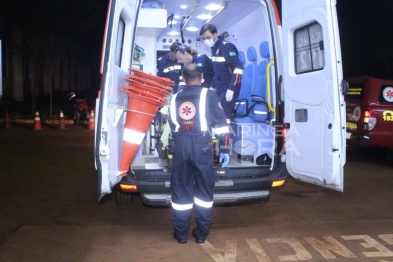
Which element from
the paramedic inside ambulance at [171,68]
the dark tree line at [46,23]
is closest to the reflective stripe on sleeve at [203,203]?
the paramedic inside ambulance at [171,68]

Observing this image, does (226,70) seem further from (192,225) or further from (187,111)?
(192,225)

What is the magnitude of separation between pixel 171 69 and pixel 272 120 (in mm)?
2518

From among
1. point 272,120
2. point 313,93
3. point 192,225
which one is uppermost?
point 313,93

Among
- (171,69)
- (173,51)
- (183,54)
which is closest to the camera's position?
(183,54)

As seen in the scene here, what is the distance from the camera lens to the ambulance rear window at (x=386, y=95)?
8.59 meters

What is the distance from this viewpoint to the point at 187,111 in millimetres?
4566

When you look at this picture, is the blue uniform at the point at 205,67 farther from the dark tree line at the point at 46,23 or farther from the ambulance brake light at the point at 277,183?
the dark tree line at the point at 46,23

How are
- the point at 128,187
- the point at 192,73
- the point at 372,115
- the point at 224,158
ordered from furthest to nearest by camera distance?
the point at 372,115, the point at 224,158, the point at 128,187, the point at 192,73

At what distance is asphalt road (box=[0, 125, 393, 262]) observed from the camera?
4426mm

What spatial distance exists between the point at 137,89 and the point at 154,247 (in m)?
1.59

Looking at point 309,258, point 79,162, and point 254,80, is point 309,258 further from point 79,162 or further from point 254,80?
point 79,162

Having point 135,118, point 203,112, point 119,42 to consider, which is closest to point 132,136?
point 135,118

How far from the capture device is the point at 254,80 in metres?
6.76

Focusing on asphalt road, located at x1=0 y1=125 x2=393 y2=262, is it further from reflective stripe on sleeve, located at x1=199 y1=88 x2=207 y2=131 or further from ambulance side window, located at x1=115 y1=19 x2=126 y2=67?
ambulance side window, located at x1=115 y1=19 x2=126 y2=67
